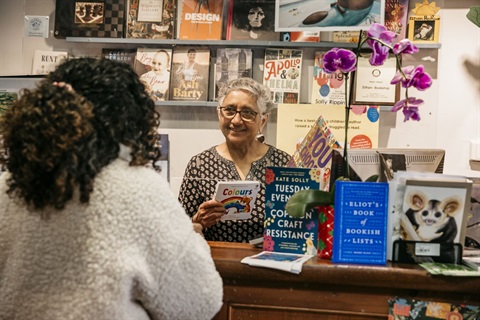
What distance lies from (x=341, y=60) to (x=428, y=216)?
1.77ft

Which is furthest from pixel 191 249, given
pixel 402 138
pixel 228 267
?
pixel 402 138

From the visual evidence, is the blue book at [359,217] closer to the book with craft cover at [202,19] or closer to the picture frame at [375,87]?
the picture frame at [375,87]

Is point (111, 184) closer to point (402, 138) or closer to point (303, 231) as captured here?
point (303, 231)

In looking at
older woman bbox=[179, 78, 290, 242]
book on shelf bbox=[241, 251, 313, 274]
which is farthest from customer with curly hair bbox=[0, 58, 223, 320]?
older woman bbox=[179, 78, 290, 242]

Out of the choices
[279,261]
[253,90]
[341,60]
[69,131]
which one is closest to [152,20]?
[253,90]

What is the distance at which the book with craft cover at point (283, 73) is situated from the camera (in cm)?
354

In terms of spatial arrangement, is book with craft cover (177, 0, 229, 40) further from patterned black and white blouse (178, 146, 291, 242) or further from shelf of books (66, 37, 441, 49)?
patterned black and white blouse (178, 146, 291, 242)

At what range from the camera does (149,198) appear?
47.5 inches

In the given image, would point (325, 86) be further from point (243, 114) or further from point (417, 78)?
point (417, 78)

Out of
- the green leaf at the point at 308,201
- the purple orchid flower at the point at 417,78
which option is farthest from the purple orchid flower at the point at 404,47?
the green leaf at the point at 308,201

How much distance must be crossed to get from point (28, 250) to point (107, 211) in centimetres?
18

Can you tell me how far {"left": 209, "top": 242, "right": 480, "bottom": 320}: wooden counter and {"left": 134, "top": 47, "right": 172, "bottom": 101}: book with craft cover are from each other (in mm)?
1927

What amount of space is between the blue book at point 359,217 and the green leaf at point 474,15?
192 centimetres

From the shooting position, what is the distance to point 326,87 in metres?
3.56
